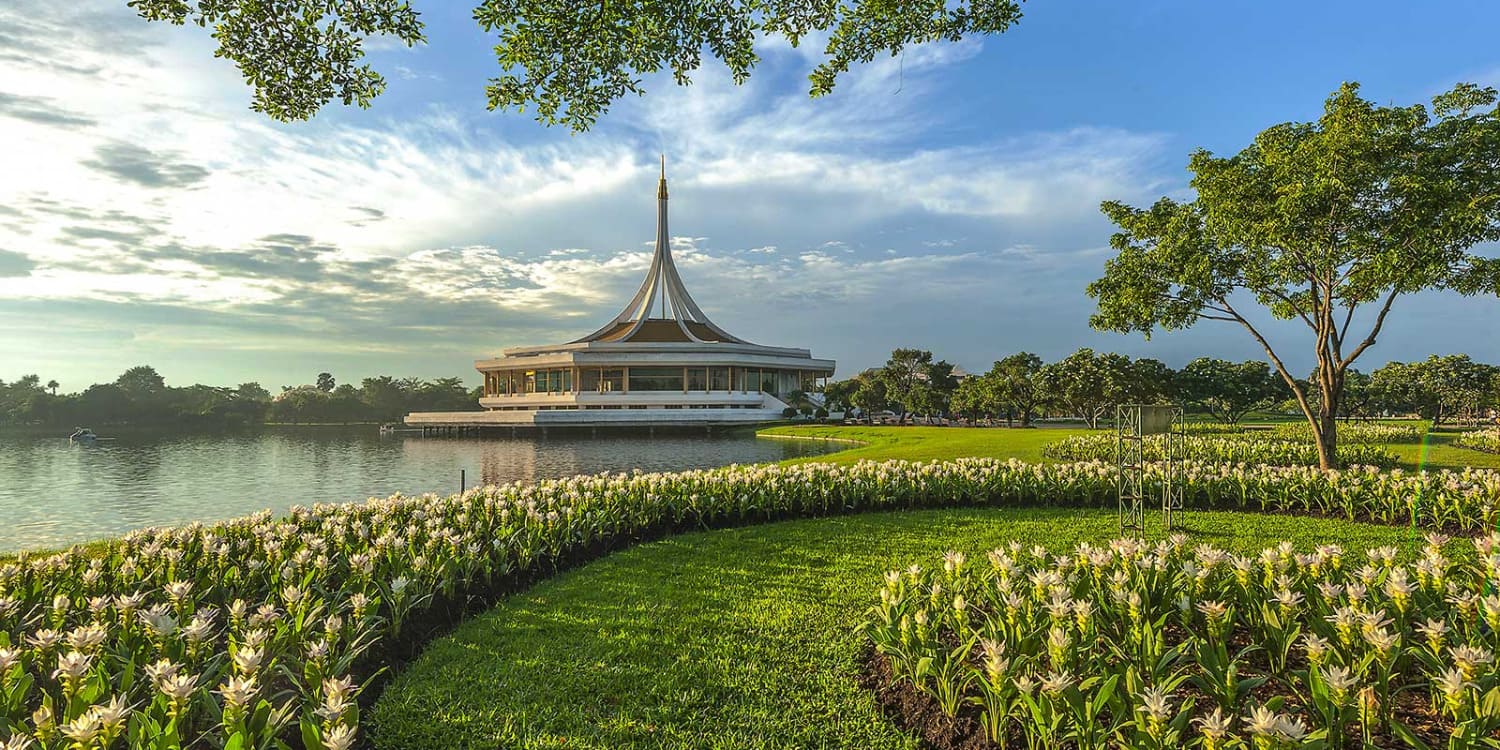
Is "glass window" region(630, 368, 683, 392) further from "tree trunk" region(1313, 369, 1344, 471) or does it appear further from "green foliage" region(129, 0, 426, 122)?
"green foliage" region(129, 0, 426, 122)

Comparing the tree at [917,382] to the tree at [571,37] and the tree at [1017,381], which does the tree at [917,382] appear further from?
the tree at [571,37]

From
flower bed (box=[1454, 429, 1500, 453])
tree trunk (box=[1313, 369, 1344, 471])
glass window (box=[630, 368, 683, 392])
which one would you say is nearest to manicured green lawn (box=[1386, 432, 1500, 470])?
flower bed (box=[1454, 429, 1500, 453])

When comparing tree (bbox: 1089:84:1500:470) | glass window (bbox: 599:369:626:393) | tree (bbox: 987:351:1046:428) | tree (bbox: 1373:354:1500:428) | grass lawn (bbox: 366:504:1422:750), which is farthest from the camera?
glass window (bbox: 599:369:626:393)

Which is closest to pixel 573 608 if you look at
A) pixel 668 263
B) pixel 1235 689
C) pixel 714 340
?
pixel 1235 689

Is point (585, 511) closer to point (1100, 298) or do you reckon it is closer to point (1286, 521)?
point (1286, 521)

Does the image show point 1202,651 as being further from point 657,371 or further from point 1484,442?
point 657,371

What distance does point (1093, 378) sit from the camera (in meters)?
31.4

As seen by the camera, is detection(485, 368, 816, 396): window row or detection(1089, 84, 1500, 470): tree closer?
detection(1089, 84, 1500, 470): tree

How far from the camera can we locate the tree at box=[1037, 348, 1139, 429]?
1215 inches

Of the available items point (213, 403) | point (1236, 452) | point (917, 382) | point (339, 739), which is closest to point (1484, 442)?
point (1236, 452)

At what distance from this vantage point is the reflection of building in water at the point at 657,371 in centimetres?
5625

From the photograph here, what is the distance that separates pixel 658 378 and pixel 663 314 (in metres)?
8.76

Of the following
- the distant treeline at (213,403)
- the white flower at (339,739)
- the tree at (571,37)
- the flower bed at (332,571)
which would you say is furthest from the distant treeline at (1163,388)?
the distant treeline at (213,403)

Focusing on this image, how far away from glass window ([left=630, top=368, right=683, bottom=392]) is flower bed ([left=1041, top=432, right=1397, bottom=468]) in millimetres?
45499
